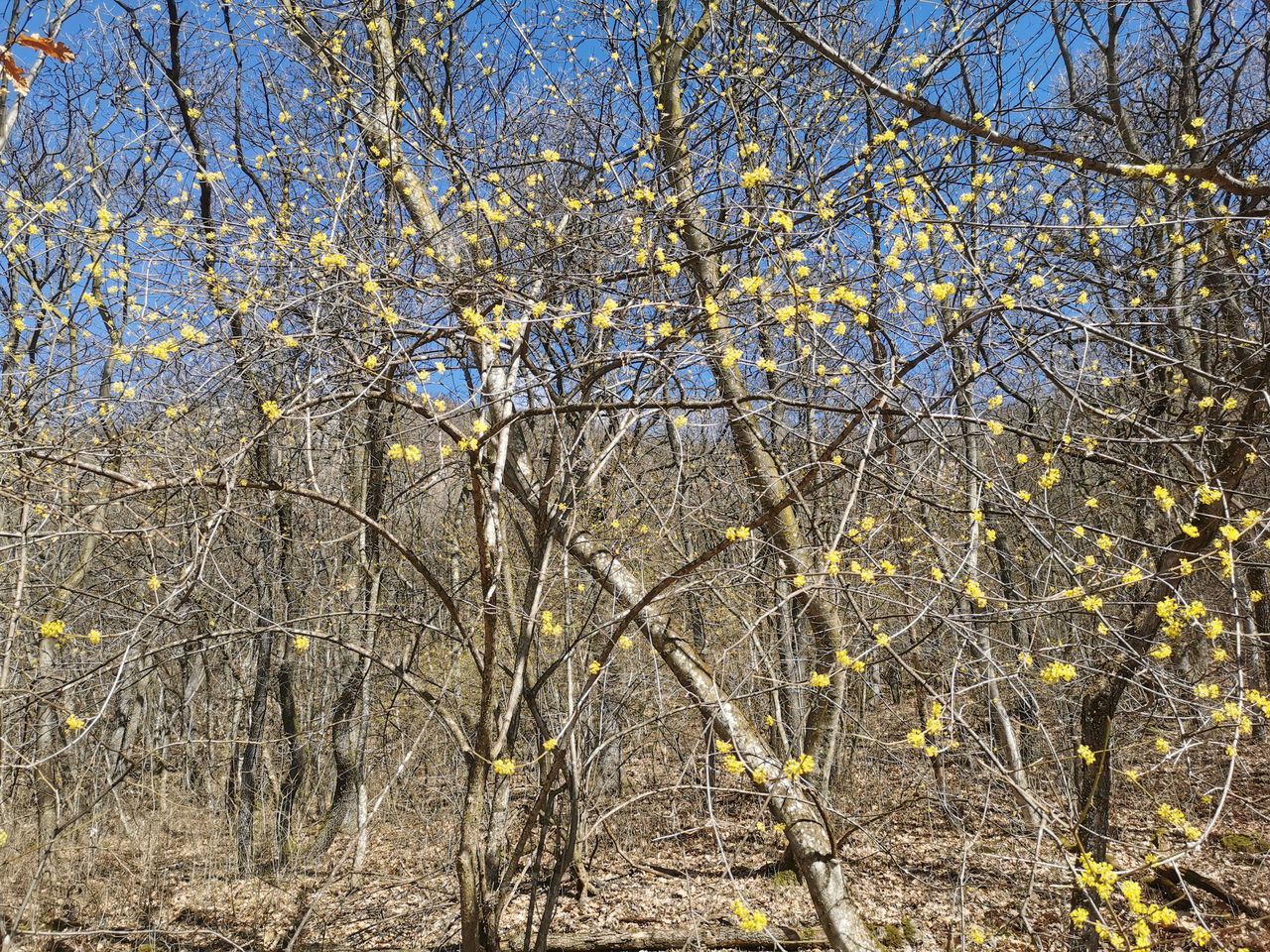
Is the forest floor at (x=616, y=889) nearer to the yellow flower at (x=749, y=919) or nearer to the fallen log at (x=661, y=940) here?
the fallen log at (x=661, y=940)

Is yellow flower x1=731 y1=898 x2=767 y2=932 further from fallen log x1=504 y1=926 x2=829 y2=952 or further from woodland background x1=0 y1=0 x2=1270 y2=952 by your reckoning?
fallen log x1=504 y1=926 x2=829 y2=952

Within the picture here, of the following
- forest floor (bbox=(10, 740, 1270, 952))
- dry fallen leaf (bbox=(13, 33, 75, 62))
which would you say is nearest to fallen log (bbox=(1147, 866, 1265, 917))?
forest floor (bbox=(10, 740, 1270, 952))

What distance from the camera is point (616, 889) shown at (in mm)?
6316

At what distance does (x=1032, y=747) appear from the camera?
6621 mm

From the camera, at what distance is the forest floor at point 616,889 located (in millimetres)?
5039


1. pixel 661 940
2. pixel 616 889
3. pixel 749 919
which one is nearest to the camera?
pixel 749 919

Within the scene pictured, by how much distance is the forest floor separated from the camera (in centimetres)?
504

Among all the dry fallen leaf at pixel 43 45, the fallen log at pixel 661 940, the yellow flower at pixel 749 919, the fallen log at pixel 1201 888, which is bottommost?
the fallen log at pixel 661 940

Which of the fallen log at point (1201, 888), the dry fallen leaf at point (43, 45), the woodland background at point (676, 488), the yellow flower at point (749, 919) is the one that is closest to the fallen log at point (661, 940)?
the woodland background at point (676, 488)

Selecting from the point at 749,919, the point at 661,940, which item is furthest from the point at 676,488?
the point at 661,940

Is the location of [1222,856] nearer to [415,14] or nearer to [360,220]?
[360,220]

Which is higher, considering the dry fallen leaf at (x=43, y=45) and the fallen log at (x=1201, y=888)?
the dry fallen leaf at (x=43, y=45)

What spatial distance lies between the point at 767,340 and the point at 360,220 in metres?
1.94

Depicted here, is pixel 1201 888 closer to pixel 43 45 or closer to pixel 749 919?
pixel 749 919
